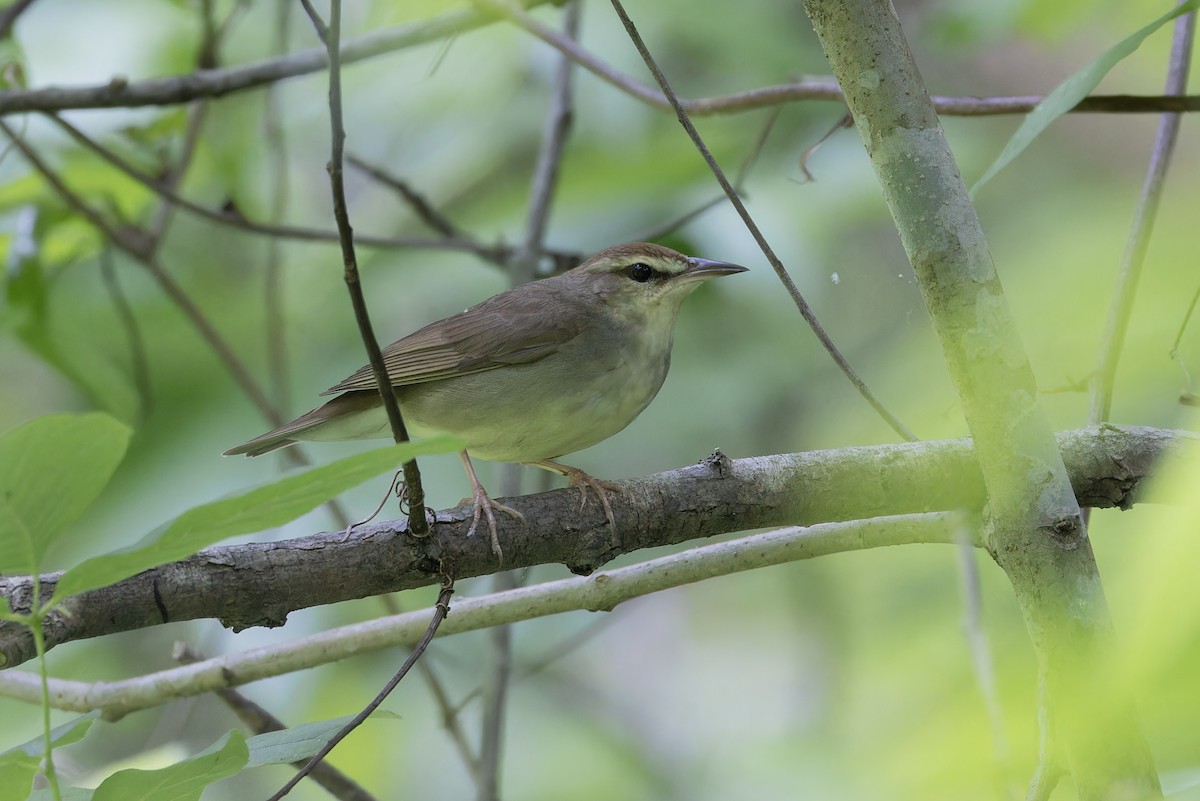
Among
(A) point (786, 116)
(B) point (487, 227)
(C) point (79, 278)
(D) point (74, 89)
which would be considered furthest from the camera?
(B) point (487, 227)

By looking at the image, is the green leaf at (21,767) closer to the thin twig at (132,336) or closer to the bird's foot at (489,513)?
the bird's foot at (489,513)

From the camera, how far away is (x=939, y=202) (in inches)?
79.4

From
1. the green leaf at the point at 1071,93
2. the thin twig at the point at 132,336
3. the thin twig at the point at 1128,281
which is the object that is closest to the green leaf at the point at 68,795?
Result: the green leaf at the point at 1071,93

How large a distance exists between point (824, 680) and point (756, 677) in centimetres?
126

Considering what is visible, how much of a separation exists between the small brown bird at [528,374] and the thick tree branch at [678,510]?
0.83 metres

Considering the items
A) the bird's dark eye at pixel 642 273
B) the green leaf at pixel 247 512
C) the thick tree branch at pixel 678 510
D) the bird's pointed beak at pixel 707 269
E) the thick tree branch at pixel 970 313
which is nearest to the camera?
the green leaf at pixel 247 512

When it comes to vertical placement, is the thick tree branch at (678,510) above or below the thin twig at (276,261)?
below

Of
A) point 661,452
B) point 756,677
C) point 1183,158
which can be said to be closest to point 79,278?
point 661,452

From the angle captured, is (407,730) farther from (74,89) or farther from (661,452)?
(74,89)

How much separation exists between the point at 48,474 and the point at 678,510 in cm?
173

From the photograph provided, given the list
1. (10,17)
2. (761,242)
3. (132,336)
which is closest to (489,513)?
(761,242)

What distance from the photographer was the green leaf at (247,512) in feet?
3.95

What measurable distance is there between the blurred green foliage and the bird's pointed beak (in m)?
0.46

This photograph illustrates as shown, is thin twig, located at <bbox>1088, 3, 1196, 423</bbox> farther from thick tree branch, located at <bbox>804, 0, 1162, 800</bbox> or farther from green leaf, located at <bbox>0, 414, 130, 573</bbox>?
green leaf, located at <bbox>0, 414, 130, 573</bbox>
